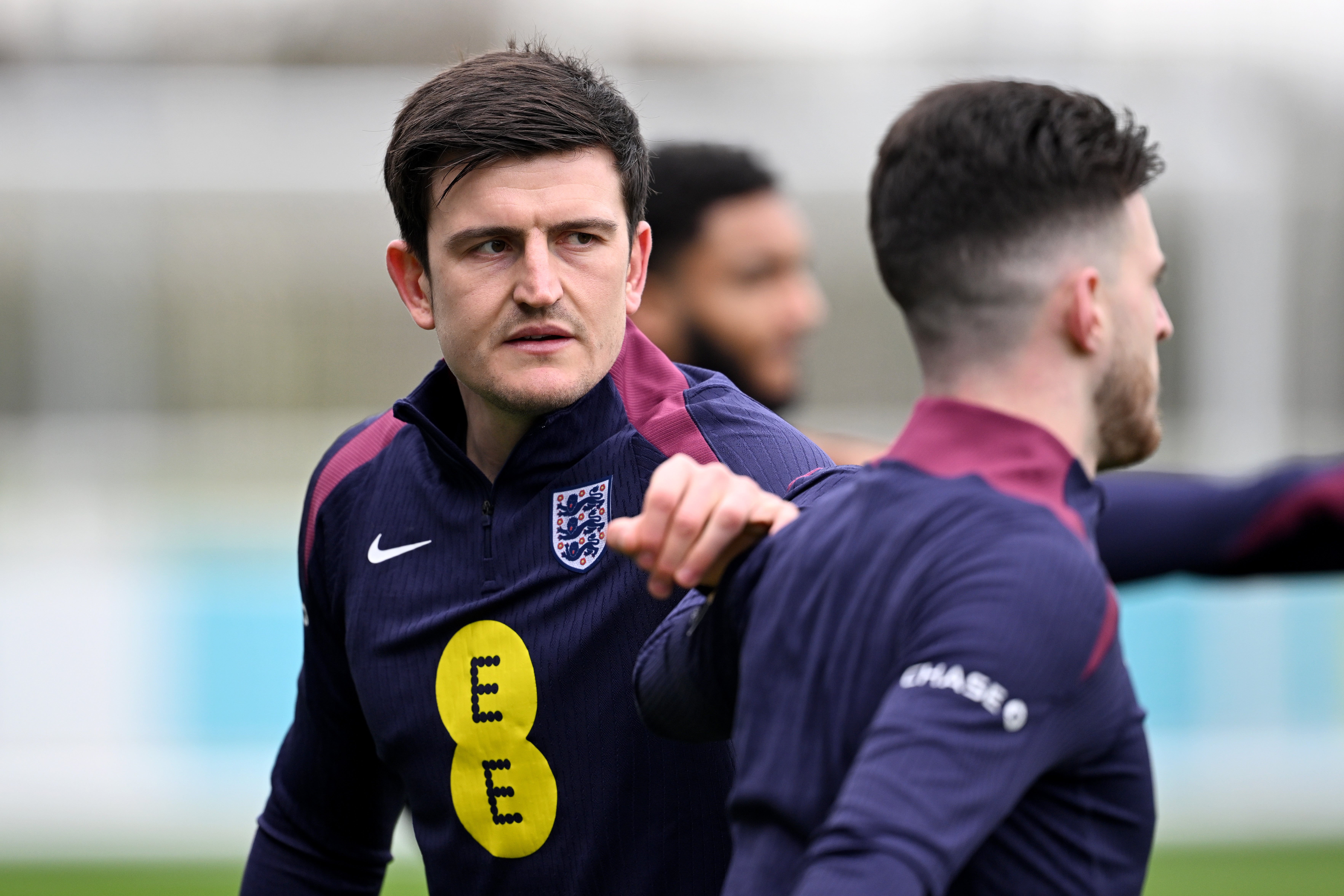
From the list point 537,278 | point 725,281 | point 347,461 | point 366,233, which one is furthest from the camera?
point 366,233

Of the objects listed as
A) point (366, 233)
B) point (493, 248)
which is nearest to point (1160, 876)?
point (366, 233)

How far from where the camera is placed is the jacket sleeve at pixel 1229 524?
4.25ft

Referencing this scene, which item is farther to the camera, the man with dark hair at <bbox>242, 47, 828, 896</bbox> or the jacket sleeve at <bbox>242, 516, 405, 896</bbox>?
the jacket sleeve at <bbox>242, 516, 405, 896</bbox>

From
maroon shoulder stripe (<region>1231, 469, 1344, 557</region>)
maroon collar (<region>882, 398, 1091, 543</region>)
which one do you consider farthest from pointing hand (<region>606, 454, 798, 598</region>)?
maroon shoulder stripe (<region>1231, 469, 1344, 557</region>)

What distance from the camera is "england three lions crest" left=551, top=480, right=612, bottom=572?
2016 mm

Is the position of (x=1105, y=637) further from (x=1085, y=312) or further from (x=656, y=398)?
(x=656, y=398)

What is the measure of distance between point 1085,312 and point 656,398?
881 mm

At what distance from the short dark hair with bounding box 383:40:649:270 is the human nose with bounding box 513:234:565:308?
0.38 feet

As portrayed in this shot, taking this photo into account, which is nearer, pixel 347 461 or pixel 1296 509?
pixel 1296 509

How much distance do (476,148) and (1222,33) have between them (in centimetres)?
795

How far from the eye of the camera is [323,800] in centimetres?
236

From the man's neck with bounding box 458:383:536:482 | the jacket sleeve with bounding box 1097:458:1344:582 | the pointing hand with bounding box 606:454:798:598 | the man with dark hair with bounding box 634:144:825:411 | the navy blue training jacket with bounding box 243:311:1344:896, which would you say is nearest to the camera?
the jacket sleeve with bounding box 1097:458:1344:582

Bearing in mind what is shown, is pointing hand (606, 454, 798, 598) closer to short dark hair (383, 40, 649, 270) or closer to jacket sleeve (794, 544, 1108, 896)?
jacket sleeve (794, 544, 1108, 896)

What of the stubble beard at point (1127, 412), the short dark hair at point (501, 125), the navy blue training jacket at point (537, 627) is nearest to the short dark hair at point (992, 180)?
the stubble beard at point (1127, 412)
